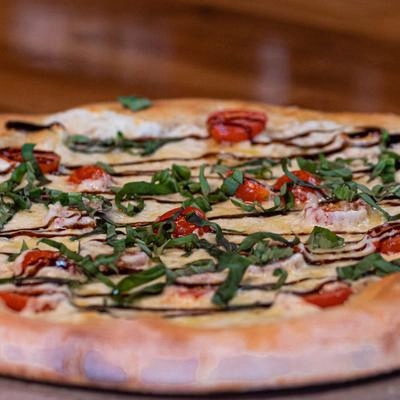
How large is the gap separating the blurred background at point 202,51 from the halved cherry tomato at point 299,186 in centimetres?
236

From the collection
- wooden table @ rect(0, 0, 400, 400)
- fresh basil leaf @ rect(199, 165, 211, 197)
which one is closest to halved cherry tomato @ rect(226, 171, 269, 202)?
fresh basil leaf @ rect(199, 165, 211, 197)

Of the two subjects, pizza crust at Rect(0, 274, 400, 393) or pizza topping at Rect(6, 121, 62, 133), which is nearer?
pizza crust at Rect(0, 274, 400, 393)

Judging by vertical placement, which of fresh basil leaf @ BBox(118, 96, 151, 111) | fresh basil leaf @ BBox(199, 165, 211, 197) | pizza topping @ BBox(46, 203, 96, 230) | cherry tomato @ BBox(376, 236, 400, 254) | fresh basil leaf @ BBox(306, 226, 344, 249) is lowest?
fresh basil leaf @ BBox(118, 96, 151, 111)

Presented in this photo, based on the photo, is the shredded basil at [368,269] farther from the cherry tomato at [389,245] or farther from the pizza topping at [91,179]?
the pizza topping at [91,179]

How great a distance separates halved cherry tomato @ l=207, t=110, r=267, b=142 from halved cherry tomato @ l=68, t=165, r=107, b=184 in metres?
0.68

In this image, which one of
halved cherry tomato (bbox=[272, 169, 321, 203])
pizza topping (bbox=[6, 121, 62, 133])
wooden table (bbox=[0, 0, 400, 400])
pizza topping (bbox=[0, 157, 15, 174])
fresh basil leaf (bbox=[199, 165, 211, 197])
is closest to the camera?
halved cherry tomato (bbox=[272, 169, 321, 203])

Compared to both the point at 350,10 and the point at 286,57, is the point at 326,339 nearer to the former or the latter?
the point at 286,57

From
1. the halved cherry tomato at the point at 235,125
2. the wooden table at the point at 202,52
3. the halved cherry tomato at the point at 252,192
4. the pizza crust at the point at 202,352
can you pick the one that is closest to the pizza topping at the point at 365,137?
the halved cherry tomato at the point at 235,125

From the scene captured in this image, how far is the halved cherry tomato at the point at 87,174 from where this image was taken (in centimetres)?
420

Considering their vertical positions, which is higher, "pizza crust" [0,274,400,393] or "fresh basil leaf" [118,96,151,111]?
"pizza crust" [0,274,400,393]

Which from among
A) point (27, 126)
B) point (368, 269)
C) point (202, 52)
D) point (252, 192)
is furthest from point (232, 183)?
point (202, 52)

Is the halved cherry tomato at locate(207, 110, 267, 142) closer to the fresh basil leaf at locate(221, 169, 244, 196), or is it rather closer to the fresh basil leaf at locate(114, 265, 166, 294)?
the fresh basil leaf at locate(221, 169, 244, 196)

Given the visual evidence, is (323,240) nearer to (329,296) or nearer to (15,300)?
(329,296)

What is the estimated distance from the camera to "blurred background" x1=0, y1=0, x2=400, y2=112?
22.1 ft
